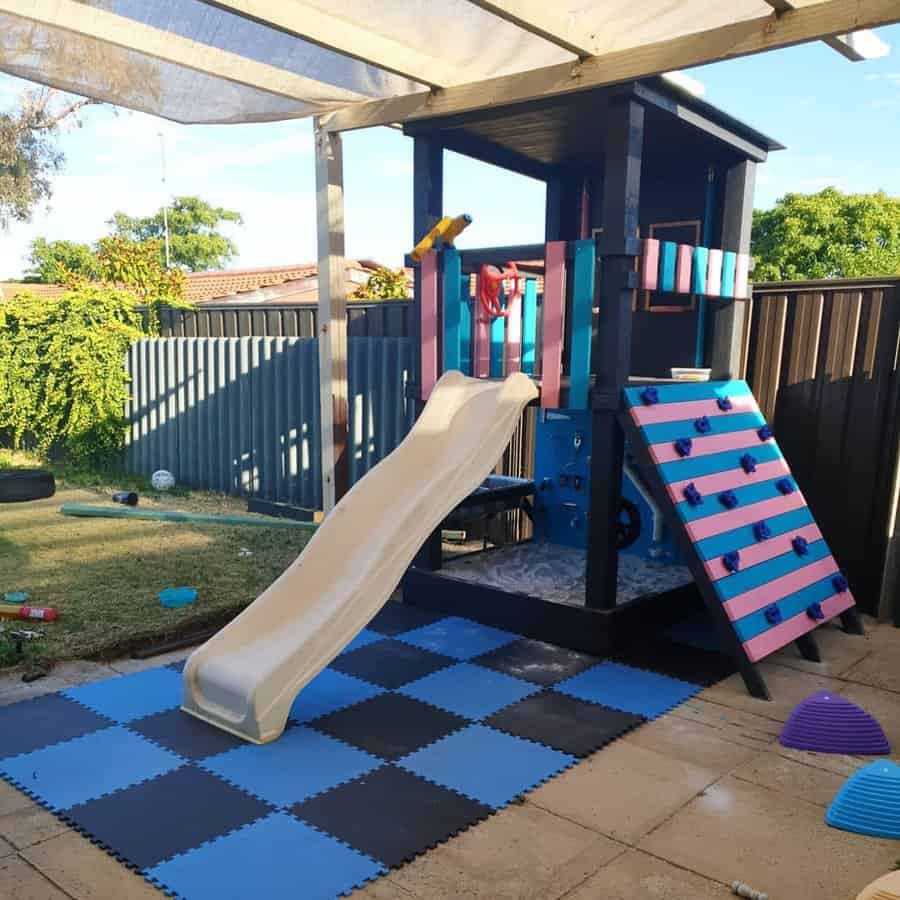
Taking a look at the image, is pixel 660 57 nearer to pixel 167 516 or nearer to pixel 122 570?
pixel 122 570

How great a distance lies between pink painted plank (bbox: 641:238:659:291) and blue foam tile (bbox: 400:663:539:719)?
8.97 feet

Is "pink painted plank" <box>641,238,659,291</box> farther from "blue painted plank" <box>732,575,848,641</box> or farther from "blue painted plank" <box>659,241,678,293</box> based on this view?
"blue painted plank" <box>732,575,848,641</box>

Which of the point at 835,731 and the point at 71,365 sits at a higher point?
the point at 71,365

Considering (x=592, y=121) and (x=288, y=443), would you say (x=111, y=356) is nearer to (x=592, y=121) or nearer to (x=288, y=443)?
(x=288, y=443)

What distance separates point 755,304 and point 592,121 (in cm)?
212

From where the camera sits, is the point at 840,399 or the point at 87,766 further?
the point at 840,399

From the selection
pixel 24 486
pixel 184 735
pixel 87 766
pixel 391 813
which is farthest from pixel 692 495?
pixel 24 486

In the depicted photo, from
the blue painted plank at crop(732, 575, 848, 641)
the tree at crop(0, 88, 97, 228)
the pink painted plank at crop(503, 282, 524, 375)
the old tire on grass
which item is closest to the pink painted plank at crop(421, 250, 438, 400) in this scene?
the pink painted plank at crop(503, 282, 524, 375)

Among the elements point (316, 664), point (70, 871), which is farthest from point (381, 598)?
point (70, 871)

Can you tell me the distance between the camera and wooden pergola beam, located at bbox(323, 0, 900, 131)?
4402mm

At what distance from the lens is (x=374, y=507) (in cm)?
567

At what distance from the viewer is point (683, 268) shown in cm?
588

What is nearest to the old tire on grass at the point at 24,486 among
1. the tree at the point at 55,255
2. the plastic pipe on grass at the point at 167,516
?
the plastic pipe on grass at the point at 167,516

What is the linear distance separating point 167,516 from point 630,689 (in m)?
6.19
